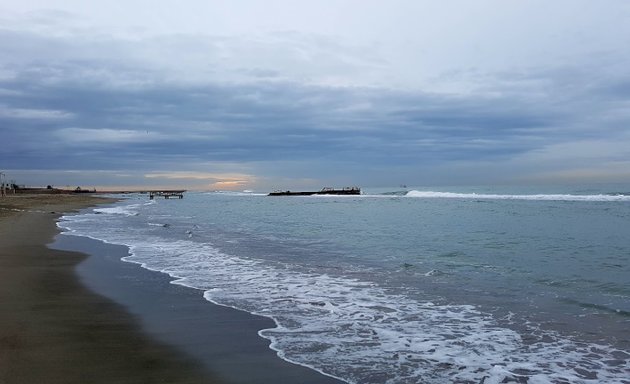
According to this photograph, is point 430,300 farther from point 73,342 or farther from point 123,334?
point 73,342

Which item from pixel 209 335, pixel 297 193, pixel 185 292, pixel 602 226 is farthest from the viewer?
pixel 297 193

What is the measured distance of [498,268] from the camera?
13977 millimetres

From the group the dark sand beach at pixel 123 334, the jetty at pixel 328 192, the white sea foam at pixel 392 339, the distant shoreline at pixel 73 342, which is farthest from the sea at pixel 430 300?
→ the jetty at pixel 328 192

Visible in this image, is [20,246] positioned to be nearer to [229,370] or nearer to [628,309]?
[229,370]

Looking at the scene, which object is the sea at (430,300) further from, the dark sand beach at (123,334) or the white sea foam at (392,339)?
the dark sand beach at (123,334)

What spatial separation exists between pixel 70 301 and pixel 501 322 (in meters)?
7.67

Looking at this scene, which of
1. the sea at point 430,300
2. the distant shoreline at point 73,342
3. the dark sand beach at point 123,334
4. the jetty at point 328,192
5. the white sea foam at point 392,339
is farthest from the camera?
the jetty at point 328,192

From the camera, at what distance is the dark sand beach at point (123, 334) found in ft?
18.2

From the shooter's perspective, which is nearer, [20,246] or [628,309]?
[628,309]

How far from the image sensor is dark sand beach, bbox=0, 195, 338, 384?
5.56m

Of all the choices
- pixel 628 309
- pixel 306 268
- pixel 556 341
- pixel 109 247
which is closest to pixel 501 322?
pixel 556 341

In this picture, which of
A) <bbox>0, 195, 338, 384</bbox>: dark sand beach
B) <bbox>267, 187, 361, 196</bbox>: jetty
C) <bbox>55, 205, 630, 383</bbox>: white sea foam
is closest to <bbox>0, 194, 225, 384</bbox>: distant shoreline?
<bbox>0, 195, 338, 384</bbox>: dark sand beach

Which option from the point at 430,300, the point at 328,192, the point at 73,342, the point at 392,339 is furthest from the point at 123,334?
the point at 328,192

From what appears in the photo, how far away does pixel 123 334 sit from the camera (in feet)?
23.4
